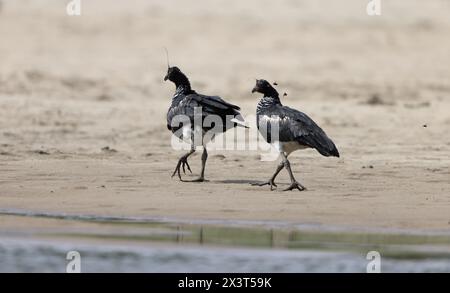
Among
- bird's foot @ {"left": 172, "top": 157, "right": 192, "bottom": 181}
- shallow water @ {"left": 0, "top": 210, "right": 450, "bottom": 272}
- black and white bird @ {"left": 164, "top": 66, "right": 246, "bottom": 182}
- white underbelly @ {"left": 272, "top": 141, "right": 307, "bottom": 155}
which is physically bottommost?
shallow water @ {"left": 0, "top": 210, "right": 450, "bottom": 272}

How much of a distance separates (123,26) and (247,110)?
597 cm

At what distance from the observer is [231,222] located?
11320 mm

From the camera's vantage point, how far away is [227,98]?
797 inches

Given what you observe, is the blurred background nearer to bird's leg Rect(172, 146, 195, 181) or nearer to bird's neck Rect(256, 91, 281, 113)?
bird's leg Rect(172, 146, 195, 181)

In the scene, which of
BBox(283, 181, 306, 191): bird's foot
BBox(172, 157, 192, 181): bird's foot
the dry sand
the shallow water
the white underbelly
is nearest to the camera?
the shallow water

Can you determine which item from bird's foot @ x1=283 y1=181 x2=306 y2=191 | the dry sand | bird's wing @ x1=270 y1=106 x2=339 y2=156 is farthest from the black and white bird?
bird's foot @ x1=283 y1=181 x2=306 y2=191

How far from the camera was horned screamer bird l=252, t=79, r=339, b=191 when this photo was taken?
1248 cm

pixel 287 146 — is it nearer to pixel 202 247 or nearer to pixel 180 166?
pixel 180 166

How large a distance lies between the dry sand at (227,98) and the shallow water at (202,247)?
0.45 m

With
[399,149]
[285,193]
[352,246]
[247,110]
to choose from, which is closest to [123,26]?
[247,110]

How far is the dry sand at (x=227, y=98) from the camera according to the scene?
12414 millimetres

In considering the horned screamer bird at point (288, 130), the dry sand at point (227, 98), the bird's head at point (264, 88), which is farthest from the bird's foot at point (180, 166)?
the bird's head at point (264, 88)

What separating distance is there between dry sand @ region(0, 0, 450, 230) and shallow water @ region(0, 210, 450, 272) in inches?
17.8
